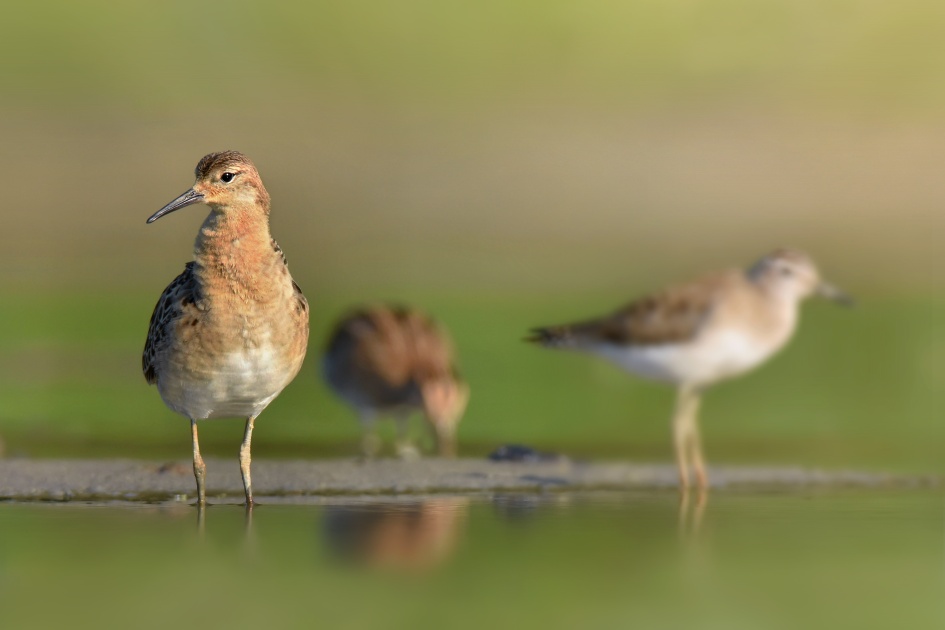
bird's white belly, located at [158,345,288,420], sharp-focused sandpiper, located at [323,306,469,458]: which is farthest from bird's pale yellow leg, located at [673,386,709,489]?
bird's white belly, located at [158,345,288,420]

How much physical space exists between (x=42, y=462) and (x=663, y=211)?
25499 millimetres

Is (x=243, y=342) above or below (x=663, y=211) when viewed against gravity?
below

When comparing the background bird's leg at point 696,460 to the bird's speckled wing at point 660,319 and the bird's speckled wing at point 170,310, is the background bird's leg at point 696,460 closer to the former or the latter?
the bird's speckled wing at point 660,319

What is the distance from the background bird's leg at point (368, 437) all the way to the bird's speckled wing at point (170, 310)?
3.48m

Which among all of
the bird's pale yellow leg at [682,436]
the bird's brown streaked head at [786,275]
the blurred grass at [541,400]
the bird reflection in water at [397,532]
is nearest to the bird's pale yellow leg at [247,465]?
the bird reflection in water at [397,532]

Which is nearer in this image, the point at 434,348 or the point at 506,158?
the point at 434,348

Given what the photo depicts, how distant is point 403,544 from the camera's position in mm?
8789

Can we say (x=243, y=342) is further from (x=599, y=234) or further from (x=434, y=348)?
(x=599, y=234)

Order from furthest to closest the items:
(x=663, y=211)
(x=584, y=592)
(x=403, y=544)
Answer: (x=663, y=211)
(x=403, y=544)
(x=584, y=592)

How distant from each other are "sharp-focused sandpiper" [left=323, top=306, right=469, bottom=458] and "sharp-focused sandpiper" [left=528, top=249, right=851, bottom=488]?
4.23 feet

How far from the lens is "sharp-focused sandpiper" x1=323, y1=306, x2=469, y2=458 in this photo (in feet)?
46.5

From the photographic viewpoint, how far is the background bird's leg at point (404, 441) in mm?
13025

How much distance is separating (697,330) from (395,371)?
289cm

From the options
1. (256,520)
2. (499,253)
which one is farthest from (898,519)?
(499,253)
